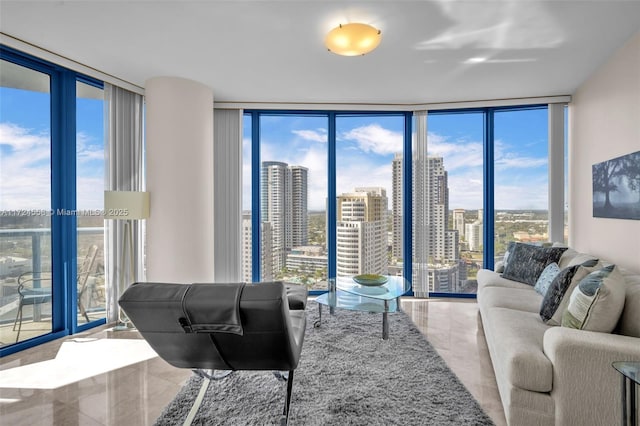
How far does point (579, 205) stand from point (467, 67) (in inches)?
83.5

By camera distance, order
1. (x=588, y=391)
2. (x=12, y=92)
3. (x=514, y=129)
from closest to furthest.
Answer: (x=588, y=391), (x=12, y=92), (x=514, y=129)

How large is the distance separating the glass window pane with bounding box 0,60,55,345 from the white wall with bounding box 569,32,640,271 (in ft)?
17.5

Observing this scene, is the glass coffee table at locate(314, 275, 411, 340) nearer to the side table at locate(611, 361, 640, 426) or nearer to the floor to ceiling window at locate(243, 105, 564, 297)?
the floor to ceiling window at locate(243, 105, 564, 297)

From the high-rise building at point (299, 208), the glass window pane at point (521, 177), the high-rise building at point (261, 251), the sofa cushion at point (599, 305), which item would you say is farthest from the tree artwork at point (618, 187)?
the high-rise building at point (261, 251)

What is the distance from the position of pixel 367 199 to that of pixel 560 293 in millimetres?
2809

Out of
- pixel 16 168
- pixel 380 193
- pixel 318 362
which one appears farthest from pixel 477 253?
pixel 16 168

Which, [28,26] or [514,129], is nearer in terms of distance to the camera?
[28,26]

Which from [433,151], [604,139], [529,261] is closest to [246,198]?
[433,151]

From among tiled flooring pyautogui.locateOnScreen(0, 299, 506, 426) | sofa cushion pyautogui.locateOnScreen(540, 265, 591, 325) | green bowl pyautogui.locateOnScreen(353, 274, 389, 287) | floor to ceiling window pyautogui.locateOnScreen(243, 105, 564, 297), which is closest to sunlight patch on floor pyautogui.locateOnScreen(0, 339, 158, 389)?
tiled flooring pyautogui.locateOnScreen(0, 299, 506, 426)

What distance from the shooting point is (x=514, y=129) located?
445cm

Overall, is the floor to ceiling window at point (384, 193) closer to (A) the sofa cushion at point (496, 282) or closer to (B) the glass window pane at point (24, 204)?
(A) the sofa cushion at point (496, 282)

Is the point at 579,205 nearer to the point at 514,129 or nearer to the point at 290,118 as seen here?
the point at 514,129

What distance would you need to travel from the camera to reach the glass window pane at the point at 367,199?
15.6 feet

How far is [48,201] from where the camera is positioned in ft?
10.5
